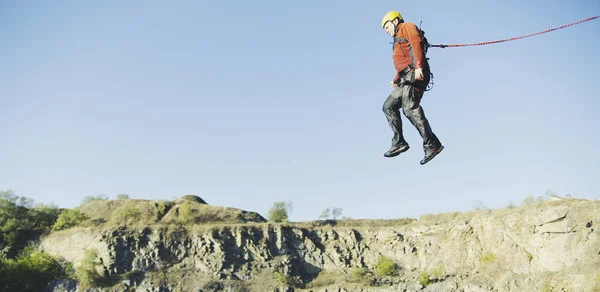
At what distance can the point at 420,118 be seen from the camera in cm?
779

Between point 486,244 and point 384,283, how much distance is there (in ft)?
37.8

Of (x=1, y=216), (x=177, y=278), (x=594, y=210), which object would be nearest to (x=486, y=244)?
(x=594, y=210)

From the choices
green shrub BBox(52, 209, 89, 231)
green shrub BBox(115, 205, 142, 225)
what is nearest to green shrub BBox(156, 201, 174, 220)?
green shrub BBox(115, 205, 142, 225)

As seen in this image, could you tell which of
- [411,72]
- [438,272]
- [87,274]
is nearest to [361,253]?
[438,272]

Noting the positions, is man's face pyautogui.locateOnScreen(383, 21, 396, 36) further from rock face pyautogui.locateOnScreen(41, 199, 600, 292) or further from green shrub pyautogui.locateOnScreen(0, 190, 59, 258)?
green shrub pyautogui.locateOnScreen(0, 190, 59, 258)

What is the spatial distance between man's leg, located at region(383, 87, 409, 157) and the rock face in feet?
130

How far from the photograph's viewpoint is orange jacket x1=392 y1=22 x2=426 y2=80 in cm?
744

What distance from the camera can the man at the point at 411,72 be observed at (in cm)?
748

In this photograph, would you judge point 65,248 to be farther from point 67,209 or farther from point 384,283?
point 384,283

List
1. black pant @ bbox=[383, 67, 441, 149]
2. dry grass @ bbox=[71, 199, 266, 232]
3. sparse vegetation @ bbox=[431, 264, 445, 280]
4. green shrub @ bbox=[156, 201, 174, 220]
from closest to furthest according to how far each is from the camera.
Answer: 1. black pant @ bbox=[383, 67, 441, 149]
2. sparse vegetation @ bbox=[431, 264, 445, 280]
3. dry grass @ bbox=[71, 199, 266, 232]
4. green shrub @ bbox=[156, 201, 174, 220]

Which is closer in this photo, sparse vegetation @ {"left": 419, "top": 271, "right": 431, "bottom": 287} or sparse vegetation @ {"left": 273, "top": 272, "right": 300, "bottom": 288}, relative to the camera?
sparse vegetation @ {"left": 419, "top": 271, "right": 431, "bottom": 287}

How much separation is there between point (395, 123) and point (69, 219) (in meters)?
60.4

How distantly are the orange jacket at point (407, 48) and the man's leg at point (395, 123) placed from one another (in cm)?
48

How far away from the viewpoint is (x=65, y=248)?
5531 cm
